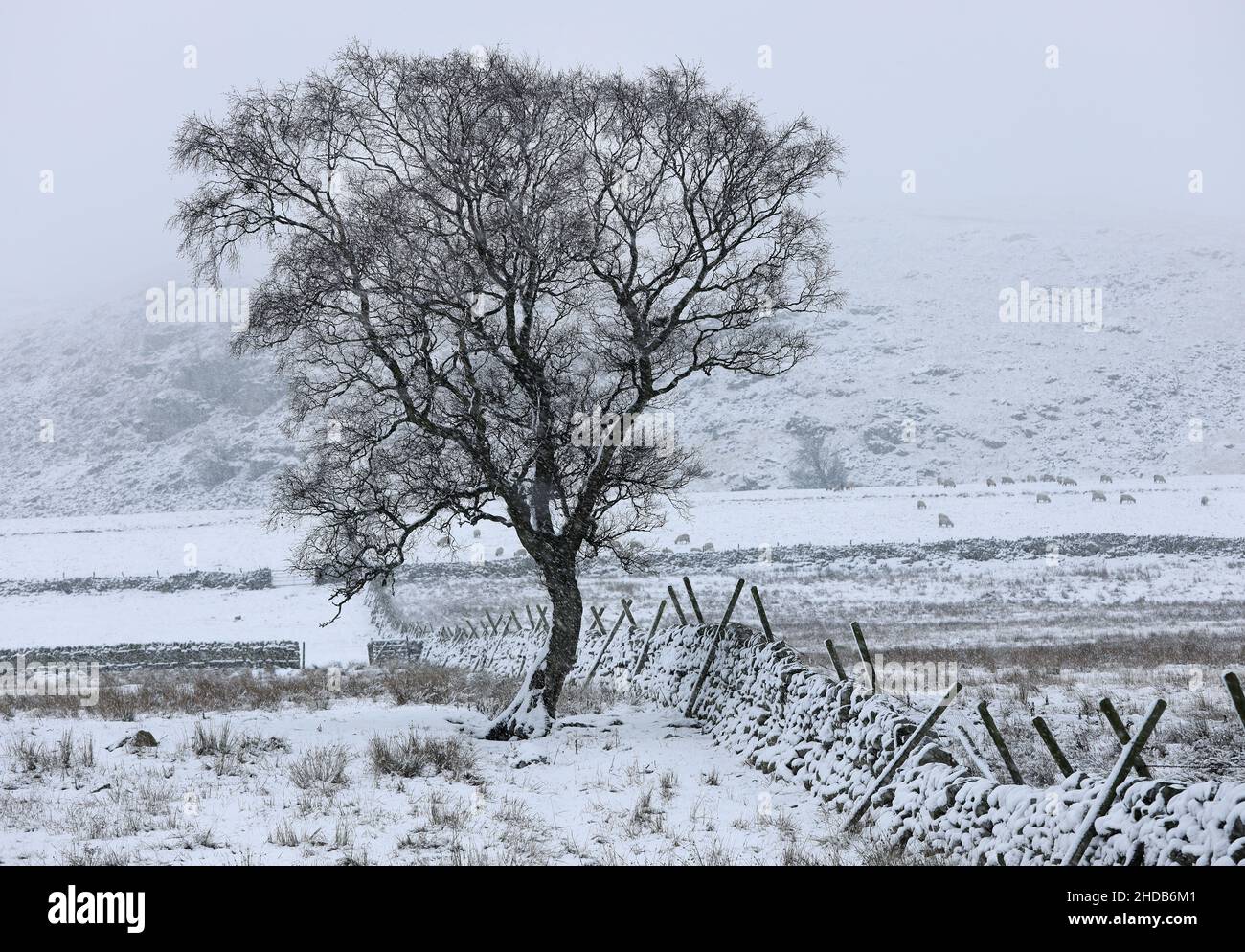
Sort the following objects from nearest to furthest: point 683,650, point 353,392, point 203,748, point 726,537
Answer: point 203,748, point 353,392, point 683,650, point 726,537

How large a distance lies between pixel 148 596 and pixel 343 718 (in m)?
38.2

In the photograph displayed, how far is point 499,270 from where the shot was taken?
14078 millimetres

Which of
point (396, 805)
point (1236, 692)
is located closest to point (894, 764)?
point (1236, 692)

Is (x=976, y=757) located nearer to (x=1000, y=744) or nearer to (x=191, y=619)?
(x=1000, y=744)

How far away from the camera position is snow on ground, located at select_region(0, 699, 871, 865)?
28.1ft

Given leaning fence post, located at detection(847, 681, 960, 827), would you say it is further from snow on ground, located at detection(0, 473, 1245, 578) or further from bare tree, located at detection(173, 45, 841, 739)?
snow on ground, located at detection(0, 473, 1245, 578)

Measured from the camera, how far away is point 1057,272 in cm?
13925

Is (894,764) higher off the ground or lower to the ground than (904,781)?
higher

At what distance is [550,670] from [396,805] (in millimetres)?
5313

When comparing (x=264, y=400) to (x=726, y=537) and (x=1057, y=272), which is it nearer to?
(x=726, y=537)

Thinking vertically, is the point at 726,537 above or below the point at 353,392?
below

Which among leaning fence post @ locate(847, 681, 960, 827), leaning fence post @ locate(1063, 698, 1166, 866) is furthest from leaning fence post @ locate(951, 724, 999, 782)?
leaning fence post @ locate(1063, 698, 1166, 866)

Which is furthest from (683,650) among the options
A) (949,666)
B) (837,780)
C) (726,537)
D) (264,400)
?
(264,400)
